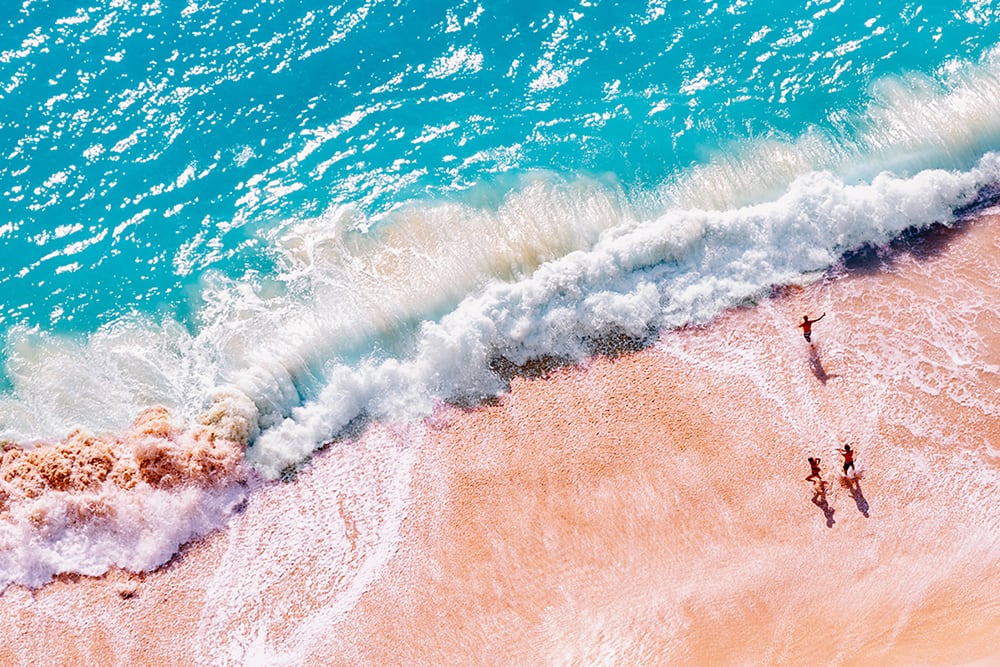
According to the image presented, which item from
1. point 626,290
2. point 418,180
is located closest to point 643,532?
point 626,290

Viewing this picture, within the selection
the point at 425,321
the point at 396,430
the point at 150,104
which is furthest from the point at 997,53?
the point at 150,104

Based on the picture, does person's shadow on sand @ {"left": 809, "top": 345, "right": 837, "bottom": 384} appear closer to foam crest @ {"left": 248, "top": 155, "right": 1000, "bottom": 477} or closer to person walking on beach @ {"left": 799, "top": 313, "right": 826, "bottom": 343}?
person walking on beach @ {"left": 799, "top": 313, "right": 826, "bottom": 343}

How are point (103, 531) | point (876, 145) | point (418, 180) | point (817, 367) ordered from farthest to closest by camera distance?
point (876, 145)
point (418, 180)
point (817, 367)
point (103, 531)

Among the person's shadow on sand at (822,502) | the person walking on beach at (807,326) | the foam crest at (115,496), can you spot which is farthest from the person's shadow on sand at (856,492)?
the foam crest at (115,496)

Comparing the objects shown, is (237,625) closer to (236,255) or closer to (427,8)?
(236,255)

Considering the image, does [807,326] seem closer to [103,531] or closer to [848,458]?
[848,458]
